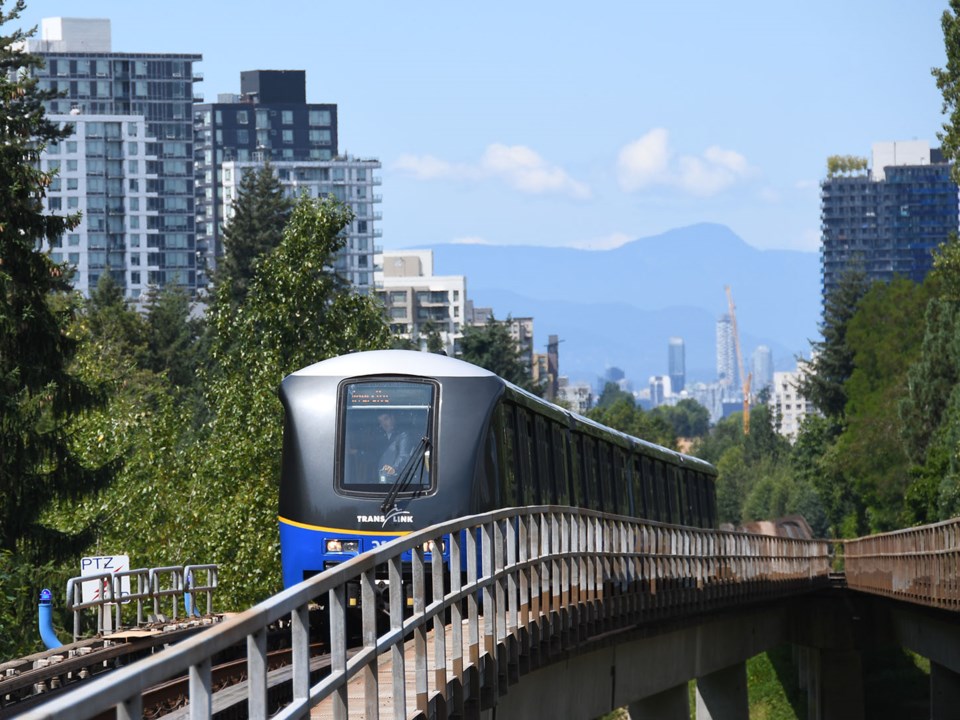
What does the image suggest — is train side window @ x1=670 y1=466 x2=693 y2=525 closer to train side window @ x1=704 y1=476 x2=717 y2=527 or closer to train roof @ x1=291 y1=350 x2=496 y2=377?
train side window @ x1=704 y1=476 x2=717 y2=527

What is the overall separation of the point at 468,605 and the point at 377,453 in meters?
6.10

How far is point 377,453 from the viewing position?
19766 mm

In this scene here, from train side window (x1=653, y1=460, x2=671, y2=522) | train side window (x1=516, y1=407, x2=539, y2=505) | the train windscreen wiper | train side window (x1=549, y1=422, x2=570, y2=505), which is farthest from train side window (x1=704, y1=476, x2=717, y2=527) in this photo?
the train windscreen wiper

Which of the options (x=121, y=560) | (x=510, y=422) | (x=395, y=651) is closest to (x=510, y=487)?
(x=510, y=422)

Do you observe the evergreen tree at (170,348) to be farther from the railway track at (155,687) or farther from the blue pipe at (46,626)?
the railway track at (155,687)

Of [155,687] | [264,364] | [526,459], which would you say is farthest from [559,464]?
[264,364]

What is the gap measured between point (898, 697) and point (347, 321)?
21.0 metres

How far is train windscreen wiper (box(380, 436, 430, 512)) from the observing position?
767 inches

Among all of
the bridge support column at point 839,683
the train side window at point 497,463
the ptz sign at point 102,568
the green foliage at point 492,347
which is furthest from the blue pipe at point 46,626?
the green foliage at point 492,347

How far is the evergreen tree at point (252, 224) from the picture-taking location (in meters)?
96.9

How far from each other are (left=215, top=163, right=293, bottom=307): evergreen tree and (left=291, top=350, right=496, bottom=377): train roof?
247 ft

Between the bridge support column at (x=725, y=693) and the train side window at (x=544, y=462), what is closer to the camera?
the train side window at (x=544, y=462)

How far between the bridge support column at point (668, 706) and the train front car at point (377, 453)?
17.1 metres

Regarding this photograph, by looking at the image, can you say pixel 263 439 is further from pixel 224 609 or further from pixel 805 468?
pixel 805 468
